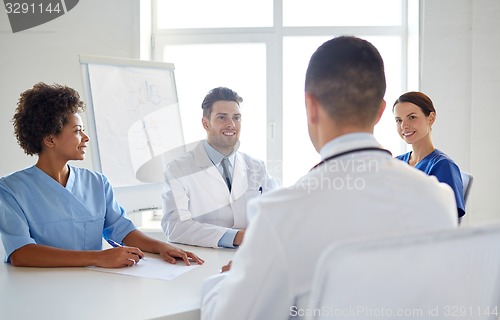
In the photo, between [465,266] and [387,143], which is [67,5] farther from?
[465,266]

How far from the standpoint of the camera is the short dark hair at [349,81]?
2.92ft

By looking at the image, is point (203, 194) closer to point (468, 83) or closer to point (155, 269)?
point (155, 269)

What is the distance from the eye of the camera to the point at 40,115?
1.71 metres

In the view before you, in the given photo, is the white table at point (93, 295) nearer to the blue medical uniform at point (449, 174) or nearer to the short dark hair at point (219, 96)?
the short dark hair at point (219, 96)

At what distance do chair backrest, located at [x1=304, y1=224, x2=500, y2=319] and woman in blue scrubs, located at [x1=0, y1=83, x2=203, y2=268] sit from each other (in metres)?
0.89

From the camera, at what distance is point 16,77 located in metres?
3.38

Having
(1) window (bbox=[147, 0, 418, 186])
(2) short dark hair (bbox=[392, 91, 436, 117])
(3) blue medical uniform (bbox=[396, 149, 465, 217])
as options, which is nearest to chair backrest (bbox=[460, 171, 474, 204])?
(3) blue medical uniform (bbox=[396, 149, 465, 217])

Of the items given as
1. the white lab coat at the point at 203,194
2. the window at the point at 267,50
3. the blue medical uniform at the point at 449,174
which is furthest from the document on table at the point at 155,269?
the window at the point at 267,50

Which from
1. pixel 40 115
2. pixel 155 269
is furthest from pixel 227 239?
pixel 40 115

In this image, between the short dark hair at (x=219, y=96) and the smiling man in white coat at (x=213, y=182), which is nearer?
the smiling man in white coat at (x=213, y=182)

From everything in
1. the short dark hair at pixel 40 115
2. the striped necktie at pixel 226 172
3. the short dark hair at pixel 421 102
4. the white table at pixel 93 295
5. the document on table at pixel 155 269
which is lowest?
the document on table at pixel 155 269

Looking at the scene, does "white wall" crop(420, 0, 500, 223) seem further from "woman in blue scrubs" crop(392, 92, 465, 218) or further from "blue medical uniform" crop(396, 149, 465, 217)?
"blue medical uniform" crop(396, 149, 465, 217)

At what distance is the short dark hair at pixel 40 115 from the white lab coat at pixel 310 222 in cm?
118

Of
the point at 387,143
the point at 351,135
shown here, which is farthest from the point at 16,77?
the point at 351,135
